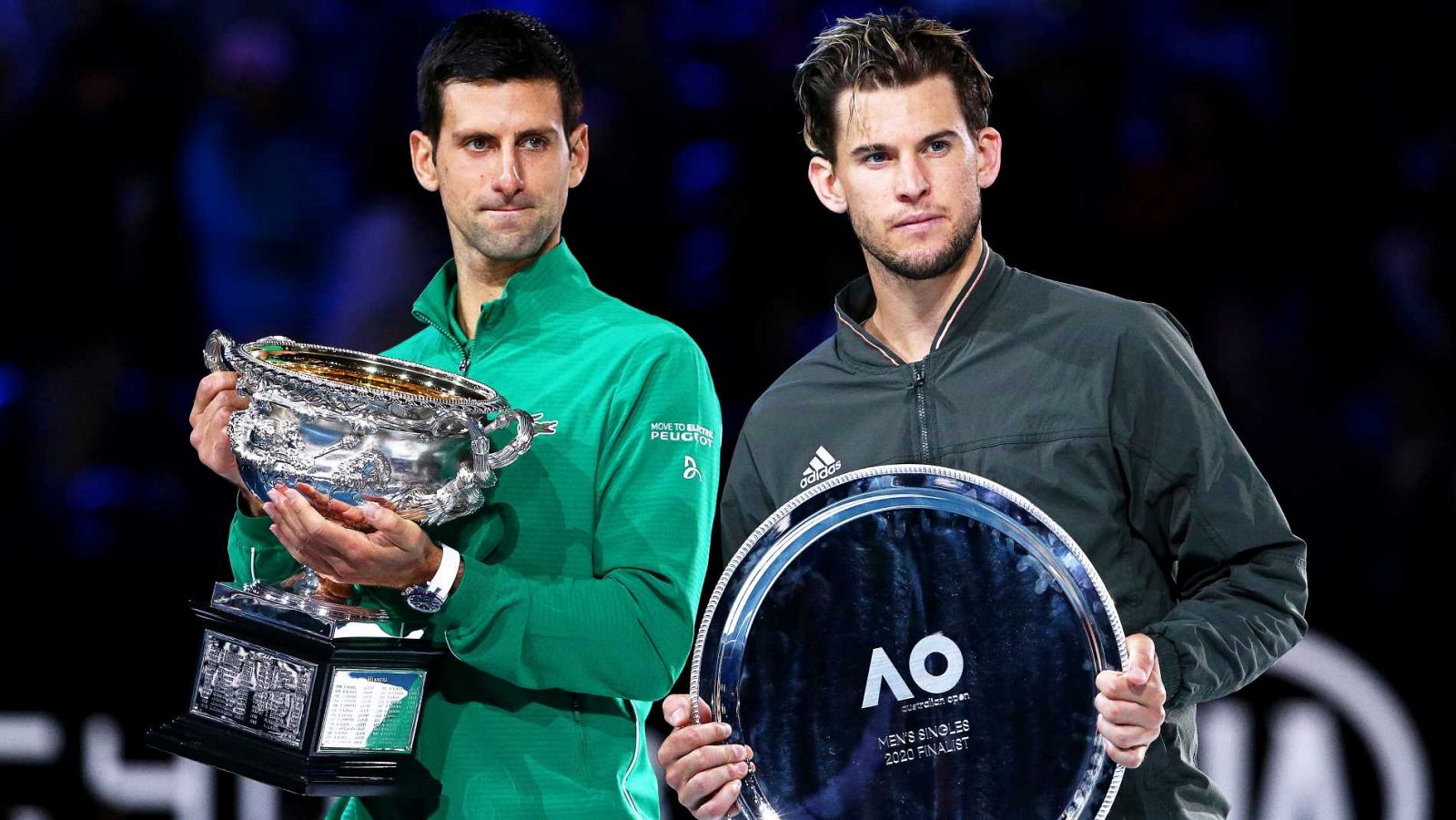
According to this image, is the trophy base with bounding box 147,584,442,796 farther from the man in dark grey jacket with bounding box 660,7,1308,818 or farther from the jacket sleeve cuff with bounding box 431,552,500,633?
the man in dark grey jacket with bounding box 660,7,1308,818

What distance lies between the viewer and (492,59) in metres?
2.68

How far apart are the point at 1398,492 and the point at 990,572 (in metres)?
3.22

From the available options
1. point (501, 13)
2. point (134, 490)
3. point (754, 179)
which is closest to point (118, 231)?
point (134, 490)

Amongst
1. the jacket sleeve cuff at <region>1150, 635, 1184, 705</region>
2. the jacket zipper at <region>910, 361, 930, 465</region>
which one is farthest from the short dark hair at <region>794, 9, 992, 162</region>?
the jacket sleeve cuff at <region>1150, 635, 1184, 705</region>

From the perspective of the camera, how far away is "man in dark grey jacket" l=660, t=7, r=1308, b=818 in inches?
92.0

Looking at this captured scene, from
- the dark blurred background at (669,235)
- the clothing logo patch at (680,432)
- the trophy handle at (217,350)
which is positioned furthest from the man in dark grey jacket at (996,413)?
the dark blurred background at (669,235)

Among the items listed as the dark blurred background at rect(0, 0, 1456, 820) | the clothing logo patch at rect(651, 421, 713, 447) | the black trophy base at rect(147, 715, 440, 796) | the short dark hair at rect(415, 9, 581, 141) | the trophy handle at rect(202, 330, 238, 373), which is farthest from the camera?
the dark blurred background at rect(0, 0, 1456, 820)

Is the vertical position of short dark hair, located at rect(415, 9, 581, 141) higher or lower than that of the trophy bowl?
higher

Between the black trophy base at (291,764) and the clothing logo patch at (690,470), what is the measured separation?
22.1 inches

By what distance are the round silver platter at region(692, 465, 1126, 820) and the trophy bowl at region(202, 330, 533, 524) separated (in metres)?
0.37

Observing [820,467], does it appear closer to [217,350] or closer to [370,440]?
[370,440]

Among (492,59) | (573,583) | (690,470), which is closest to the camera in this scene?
(573,583)

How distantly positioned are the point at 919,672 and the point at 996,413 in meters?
0.42

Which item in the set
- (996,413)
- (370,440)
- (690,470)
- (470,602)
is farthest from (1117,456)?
(370,440)
